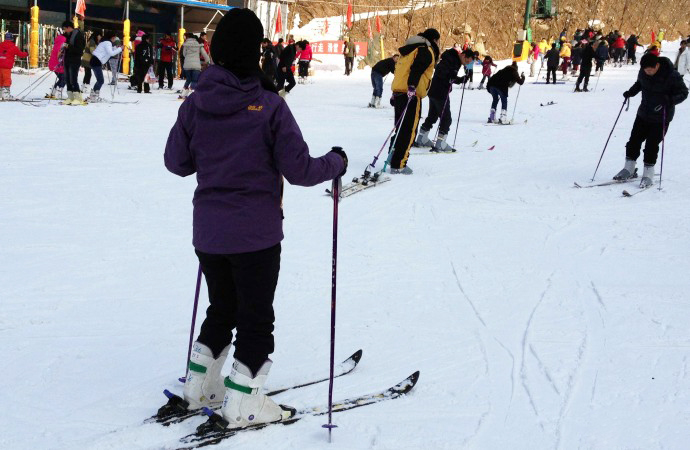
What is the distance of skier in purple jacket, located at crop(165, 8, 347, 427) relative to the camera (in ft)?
8.34

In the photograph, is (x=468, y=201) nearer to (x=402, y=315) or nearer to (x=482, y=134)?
(x=402, y=315)

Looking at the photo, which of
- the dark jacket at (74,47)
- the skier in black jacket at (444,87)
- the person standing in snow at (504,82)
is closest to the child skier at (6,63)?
the dark jacket at (74,47)

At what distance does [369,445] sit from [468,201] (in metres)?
5.17

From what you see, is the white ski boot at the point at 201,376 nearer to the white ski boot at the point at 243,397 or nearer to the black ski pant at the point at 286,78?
the white ski boot at the point at 243,397

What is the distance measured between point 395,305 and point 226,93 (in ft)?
7.63

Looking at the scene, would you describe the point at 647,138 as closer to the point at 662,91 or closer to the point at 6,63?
the point at 662,91

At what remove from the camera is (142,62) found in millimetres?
17453

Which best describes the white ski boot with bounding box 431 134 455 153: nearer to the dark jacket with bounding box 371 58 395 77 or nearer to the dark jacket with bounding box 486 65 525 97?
the dark jacket with bounding box 486 65 525 97

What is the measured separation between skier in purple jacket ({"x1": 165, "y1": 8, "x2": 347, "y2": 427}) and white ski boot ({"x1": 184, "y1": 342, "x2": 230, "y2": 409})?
0.18 metres

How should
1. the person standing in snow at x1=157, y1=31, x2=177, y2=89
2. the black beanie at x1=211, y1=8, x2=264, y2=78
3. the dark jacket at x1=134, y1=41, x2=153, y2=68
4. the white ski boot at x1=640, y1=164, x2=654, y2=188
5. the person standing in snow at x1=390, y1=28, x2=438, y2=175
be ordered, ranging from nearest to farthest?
the black beanie at x1=211, y1=8, x2=264, y2=78 < the white ski boot at x1=640, y1=164, x2=654, y2=188 < the person standing in snow at x1=390, y1=28, x2=438, y2=175 < the dark jacket at x1=134, y1=41, x2=153, y2=68 < the person standing in snow at x1=157, y1=31, x2=177, y2=89

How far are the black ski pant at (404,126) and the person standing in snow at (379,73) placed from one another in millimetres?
5427

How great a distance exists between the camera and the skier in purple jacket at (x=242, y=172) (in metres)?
2.54

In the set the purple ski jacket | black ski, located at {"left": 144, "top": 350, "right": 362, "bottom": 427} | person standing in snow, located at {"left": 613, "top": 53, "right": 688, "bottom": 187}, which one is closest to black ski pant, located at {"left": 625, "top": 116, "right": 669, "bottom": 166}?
person standing in snow, located at {"left": 613, "top": 53, "right": 688, "bottom": 187}

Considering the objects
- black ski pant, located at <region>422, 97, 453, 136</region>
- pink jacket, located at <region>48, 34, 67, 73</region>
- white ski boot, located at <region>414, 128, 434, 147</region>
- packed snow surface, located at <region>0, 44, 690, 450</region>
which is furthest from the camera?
pink jacket, located at <region>48, 34, 67, 73</region>
